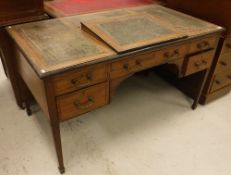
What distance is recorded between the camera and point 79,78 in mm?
1079

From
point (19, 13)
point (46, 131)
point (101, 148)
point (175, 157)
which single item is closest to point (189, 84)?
point (175, 157)

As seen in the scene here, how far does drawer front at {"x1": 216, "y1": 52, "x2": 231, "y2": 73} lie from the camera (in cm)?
170

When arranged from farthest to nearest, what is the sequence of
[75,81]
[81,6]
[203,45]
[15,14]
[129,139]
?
[81,6] < [129,139] < [203,45] < [15,14] < [75,81]

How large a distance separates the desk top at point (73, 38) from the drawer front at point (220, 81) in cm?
48

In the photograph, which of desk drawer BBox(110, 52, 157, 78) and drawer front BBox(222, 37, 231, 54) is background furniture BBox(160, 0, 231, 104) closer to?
drawer front BBox(222, 37, 231, 54)

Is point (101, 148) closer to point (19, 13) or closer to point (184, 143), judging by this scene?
point (184, 143)

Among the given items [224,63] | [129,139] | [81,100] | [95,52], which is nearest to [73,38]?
[95,52]

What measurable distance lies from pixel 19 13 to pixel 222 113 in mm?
1670

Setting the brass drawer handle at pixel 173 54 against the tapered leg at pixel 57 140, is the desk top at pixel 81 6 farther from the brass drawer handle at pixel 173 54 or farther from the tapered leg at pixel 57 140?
the tapered leg at pixel 57 140

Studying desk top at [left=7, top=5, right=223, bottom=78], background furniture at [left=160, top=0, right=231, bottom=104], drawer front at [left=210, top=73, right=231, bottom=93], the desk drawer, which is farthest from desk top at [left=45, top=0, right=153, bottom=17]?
drawer front at [left=210, top=73, right=231, bottom=93]

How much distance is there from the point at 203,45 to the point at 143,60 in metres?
0.48

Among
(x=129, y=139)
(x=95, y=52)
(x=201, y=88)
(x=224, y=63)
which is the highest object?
(x=95, y=52)

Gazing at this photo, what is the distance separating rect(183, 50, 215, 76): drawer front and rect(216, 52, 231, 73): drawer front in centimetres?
15

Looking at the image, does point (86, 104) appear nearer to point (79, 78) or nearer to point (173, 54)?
point (79, 78)
